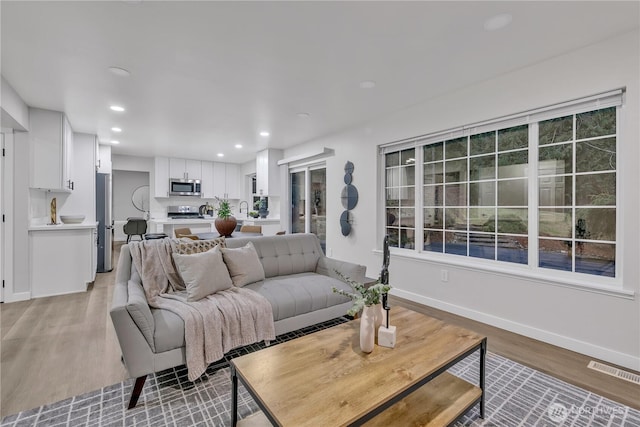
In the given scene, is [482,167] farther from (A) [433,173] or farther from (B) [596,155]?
(B) [596,155]

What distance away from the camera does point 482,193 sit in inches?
127

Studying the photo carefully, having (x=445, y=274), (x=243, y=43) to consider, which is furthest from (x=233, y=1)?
(x=445, y=274)

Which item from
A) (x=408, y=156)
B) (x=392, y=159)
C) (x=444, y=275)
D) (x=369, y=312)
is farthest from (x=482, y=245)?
(x=369, y=312)

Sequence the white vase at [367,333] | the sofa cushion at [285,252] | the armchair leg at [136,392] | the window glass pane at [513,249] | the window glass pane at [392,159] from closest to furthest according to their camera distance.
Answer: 1. the white vase at [367,333]
2. the armchair leg at [136,392]
3. the window glass pane at [513,249]
4. the sofa cushion at [285,252]
5. the window glass pane at [392,159]

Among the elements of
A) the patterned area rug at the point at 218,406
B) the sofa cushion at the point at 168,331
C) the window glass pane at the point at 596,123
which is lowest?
the patterned area rug at the point at 218,406

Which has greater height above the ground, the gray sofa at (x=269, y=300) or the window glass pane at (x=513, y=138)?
the window glass pane at (x=513, y=138)

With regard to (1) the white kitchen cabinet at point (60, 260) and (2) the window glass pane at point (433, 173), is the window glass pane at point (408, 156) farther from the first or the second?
(1) the white kitchen cabinet at point (60, 260)

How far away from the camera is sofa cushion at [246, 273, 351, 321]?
7.91 feet

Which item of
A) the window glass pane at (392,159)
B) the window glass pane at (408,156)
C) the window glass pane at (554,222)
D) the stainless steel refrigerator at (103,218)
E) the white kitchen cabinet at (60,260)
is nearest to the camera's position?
the window glass pane at (554,222)

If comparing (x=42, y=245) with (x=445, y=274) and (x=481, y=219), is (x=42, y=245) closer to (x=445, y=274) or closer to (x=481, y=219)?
(x=445, y=274)

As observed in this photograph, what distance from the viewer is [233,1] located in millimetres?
1883

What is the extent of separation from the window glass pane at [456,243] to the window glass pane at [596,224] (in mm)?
1028

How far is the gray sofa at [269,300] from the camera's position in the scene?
1.77 m

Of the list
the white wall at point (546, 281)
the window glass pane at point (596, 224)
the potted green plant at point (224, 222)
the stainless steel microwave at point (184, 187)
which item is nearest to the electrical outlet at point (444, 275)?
the white wall at point (546, 281)
